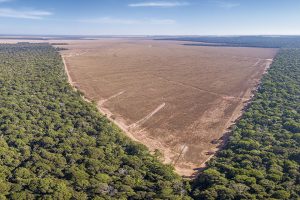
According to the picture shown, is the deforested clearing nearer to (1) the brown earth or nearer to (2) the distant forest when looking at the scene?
(1) the brown earth

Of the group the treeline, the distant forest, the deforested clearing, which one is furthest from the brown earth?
the distant forest

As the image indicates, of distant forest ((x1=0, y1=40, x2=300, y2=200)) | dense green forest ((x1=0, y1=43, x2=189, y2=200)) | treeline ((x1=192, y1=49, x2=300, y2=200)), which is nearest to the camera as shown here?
dense green forest ((x1=0, y1=43, x2=189, y2=200))

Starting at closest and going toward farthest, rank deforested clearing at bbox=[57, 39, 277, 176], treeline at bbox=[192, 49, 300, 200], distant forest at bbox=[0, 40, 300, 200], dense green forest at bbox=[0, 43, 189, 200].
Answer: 1. dense green forest at bbox=[0, 43, 189, 200]
2. distant forest at bbox=[0, 40, 300, 200]
3. treeline at bbox=[192, 49, 300, 200]
4. deforested clearing at bbox=[57, 39, 277, 176]

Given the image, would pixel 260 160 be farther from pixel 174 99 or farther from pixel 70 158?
pixel 174 99

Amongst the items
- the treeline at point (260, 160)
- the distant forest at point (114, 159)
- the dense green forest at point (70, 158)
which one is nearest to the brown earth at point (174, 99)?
the treeline at point (260, 160)

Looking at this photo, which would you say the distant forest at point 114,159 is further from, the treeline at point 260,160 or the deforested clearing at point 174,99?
the deforested clearing at point 174,99

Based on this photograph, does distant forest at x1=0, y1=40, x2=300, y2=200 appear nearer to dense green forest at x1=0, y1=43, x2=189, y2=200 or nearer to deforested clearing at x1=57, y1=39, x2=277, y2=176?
dense green forest at x1=0, y1=43, x2=189, y2=200

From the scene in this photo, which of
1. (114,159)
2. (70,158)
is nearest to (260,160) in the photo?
(114,159)

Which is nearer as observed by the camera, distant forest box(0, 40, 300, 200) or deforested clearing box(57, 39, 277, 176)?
distant forest box(0, 40, 300, 200)
